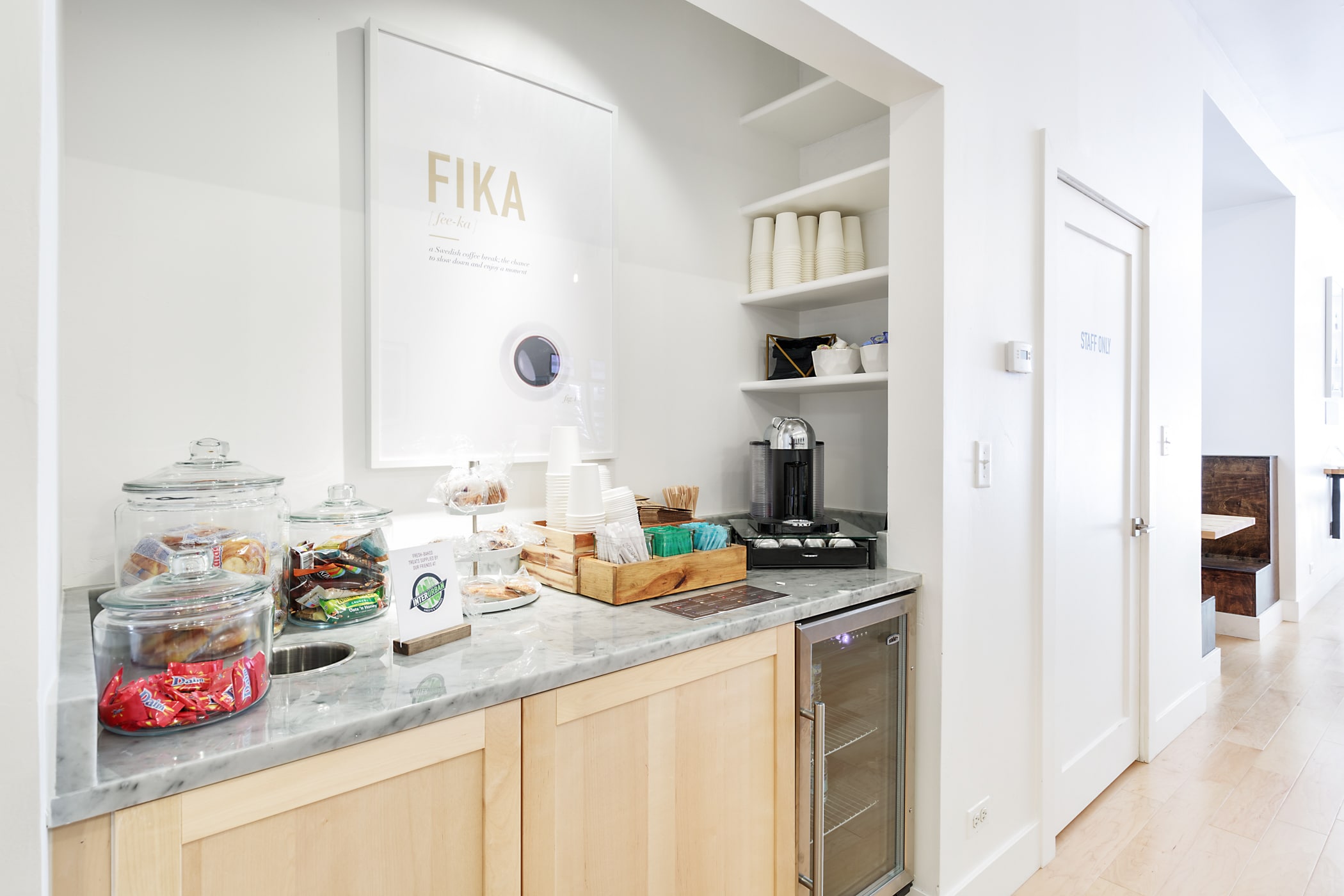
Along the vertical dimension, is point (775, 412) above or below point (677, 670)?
above

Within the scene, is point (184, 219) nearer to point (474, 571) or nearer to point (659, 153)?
point (474, 571)

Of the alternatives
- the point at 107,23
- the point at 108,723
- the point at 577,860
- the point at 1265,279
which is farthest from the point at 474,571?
the point at 1265,279

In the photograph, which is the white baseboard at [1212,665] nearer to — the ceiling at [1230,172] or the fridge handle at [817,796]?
the ceiling at [1230,172]

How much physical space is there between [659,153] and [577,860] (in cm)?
192

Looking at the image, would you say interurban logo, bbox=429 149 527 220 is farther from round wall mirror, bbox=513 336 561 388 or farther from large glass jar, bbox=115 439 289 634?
large glass jar, bbox=115 439 289 634

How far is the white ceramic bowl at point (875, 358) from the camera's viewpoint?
85.2 inches

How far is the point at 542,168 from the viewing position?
6.22ft

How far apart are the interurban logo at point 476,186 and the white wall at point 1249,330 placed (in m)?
5.32

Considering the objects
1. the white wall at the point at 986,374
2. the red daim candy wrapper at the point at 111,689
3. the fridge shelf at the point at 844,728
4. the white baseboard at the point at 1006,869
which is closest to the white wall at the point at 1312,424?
the white wall at the point at 986,374

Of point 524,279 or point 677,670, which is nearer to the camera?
point 677,670

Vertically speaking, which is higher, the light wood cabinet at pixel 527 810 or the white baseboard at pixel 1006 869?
the light wood cabinet at pixel 527 810

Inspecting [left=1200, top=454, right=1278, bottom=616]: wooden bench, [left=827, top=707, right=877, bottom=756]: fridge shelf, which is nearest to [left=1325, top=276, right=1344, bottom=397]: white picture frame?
[left=1200, top=454, right=1278, bottom=616]: wooden bench

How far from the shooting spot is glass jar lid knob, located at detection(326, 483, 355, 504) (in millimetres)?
1438

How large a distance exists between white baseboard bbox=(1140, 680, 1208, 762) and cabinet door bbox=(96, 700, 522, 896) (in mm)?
2759
